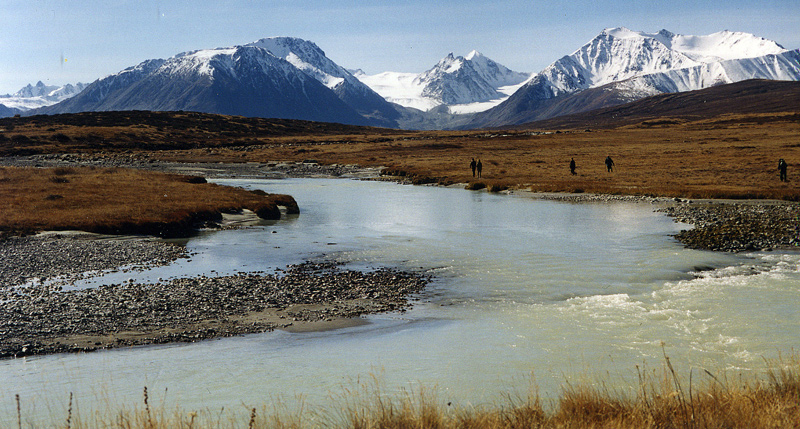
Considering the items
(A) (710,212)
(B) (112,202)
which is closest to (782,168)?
(A) (710,212)

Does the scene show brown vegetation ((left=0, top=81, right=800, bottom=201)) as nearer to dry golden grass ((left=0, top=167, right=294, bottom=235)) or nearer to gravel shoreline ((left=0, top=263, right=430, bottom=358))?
dry golden grass ((left=0, top=167, right=294, bottom=235))

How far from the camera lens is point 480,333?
16.4m

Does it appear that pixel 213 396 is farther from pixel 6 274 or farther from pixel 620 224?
pixel 620 224

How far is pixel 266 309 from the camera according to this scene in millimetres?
18750

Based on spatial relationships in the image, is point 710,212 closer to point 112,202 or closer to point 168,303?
point 168,303

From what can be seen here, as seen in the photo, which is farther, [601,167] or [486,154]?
[486,154]

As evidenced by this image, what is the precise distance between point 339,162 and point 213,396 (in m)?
92.7

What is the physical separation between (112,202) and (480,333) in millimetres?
31831

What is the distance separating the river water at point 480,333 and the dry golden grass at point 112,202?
443 centimetres

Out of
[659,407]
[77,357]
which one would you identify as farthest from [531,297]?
[77,357]

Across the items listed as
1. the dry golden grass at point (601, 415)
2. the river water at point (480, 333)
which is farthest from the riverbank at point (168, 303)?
the dry golden grass at point (601, 415)

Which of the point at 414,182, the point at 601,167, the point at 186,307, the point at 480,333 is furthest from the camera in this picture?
the point at 601,167

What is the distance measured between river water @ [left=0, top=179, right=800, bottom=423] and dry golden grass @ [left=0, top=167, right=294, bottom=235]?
4.43m

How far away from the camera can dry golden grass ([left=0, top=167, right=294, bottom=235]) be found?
32750 mm
